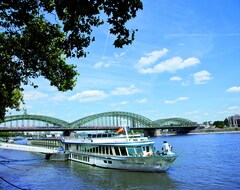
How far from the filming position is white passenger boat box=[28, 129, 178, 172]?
28547 millimetres

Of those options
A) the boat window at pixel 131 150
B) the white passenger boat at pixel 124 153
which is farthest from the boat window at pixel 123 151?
the boat window at pixel 131 150

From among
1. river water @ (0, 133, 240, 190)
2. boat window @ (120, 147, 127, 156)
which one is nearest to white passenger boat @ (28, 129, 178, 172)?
boat window @ (120, 147, 127, 156)

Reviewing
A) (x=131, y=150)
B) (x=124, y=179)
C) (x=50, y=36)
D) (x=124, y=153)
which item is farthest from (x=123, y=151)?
(x=50, y=36)

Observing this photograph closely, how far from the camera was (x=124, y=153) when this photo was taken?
101 feet

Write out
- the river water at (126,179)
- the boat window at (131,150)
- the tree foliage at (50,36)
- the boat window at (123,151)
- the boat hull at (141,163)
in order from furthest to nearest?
the boat window at (123,151) < the boat window at (131,150) < the boat hull at (141,163) < the river water at (126,179) < the tree foliage at (50,36)

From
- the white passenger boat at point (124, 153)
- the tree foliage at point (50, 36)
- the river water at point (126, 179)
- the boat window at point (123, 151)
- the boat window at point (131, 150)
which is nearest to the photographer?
the tree foliage at point (50, 36)

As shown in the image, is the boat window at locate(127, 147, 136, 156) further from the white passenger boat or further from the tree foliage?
the tree foliage

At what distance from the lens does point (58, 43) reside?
12984 mm

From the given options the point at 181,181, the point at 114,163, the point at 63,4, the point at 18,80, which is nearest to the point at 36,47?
the point at 18,80

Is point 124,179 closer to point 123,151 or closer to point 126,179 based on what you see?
point 126,179

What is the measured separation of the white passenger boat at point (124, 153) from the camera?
1124 inches

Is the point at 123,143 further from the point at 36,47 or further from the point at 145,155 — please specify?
the point at 36,47

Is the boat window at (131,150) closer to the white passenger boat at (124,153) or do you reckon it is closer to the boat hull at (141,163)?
the white passenger boat at (124,153)

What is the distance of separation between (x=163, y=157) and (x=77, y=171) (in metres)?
10.9
